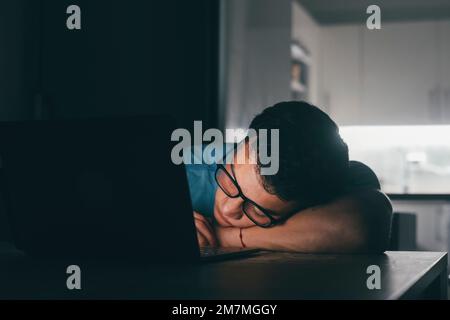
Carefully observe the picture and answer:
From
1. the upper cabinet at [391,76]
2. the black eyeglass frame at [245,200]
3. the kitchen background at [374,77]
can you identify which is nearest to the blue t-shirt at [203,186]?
the black eyeglass frame at [245,200]

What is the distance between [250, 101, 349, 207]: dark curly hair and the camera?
119cm

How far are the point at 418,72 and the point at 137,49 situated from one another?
184cm

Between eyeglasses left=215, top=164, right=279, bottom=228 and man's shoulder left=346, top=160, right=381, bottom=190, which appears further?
man's shoulder left=346, top=160, right=381, bottom=190

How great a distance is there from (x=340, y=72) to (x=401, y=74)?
372 millimetres

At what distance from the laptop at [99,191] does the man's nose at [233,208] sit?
0.47ft

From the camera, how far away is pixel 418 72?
4.23m

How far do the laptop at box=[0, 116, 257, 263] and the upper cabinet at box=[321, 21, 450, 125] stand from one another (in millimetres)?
3164

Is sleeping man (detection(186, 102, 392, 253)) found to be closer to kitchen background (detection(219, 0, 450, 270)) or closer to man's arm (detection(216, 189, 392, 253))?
man's arm (detection(216, 189, 392, 253))

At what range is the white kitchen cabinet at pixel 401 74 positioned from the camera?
4.19m

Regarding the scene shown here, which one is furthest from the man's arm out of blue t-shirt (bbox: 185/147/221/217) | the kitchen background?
the kitchen background

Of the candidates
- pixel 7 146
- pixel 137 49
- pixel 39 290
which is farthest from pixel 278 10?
pixel 39 290

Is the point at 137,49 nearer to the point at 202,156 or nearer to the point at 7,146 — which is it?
the point at 202,156

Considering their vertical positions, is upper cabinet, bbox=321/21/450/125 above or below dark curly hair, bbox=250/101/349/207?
A: above

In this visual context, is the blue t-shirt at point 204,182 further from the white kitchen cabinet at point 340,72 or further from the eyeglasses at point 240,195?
the white kitchen cabinet at point 340,72
